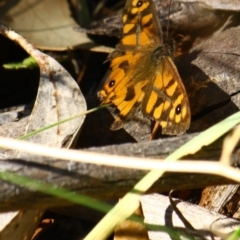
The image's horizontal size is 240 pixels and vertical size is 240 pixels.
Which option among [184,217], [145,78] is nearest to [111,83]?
[145,78]

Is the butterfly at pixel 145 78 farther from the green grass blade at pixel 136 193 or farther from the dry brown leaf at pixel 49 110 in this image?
the green grass blade at pixel 136 193

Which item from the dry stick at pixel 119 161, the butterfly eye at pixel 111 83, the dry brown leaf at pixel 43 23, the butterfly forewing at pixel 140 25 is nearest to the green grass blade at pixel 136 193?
the dry stick at pixel 119 161

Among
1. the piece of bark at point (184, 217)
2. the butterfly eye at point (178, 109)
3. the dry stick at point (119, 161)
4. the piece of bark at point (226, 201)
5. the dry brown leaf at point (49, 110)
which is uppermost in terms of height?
the dry stick at point (119, 161)

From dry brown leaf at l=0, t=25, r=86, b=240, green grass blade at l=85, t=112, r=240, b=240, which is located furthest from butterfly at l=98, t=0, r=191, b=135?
green grass blade at l=85, t=112, r=240, b=240

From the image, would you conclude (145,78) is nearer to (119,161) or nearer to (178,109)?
(178,109)

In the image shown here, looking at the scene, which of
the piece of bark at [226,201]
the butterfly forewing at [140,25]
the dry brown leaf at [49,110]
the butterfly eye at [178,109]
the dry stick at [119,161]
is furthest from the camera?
the butterfly forewing at [140,25]

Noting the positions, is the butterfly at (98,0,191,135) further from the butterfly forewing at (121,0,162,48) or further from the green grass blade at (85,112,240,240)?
the green grass blade at (85,112,240,240)

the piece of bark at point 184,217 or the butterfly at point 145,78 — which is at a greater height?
the butterfly at point 145,78

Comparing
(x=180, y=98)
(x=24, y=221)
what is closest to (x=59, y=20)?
(x=180, y=98)
